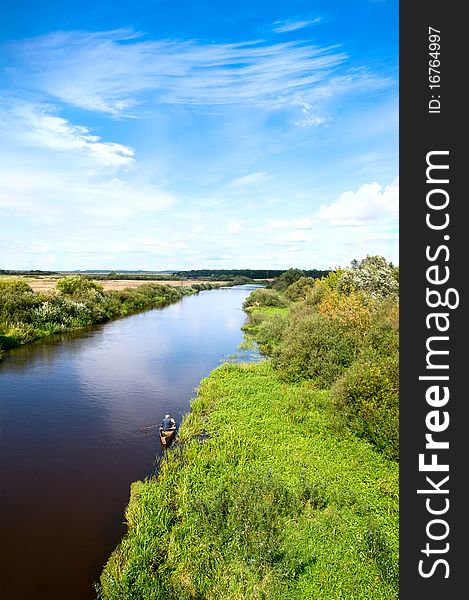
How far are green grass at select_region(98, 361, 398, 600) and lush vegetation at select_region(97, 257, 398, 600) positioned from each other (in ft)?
0.10

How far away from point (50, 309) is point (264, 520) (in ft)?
124

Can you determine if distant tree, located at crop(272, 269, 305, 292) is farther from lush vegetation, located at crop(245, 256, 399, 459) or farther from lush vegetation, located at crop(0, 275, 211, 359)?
lush vegetation, located at crop(245, 256, 399, 459)

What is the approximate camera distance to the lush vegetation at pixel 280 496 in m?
7.56

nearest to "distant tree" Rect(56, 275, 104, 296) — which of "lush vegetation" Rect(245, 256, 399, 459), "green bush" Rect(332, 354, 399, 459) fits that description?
"lush vegetation" Rect(245, 256, 399, 459)

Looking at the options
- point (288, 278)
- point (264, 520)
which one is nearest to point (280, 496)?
point (264, 520)

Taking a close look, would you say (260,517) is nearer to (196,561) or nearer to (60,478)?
(196,561)

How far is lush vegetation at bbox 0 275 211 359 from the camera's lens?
3357 centimetres

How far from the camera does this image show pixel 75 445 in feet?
49.3

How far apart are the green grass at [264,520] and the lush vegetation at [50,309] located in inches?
937

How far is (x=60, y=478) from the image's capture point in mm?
12727

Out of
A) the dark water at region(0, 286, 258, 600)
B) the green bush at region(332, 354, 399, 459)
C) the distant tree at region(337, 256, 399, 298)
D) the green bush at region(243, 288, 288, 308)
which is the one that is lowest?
the dark water at region(0, 286, 258, 600)

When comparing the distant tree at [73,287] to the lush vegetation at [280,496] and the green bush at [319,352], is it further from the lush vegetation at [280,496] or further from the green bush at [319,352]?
the green bush at [319,352]

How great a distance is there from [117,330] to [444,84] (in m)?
41.7

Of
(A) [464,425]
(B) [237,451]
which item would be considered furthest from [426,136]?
(B) [237,451]
